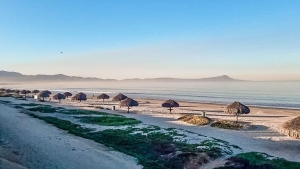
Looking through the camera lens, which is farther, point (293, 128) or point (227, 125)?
point (227, 125)

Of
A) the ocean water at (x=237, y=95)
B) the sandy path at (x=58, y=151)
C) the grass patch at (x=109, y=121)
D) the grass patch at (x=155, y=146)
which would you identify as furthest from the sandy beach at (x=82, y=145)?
the ocean water at (x=237, y=95)

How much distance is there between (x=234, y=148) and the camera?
17.5 meters

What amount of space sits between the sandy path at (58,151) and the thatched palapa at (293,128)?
1279 cm

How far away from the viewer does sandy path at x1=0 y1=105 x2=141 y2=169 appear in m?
14.4

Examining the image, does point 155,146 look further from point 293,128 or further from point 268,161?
point 293,128

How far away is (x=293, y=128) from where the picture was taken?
20609mm

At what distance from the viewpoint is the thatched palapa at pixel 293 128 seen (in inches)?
803

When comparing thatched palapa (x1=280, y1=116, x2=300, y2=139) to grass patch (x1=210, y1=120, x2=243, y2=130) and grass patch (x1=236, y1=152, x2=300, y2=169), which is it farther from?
grass patch (x1=236, y1=152, x2=300, y2=169)

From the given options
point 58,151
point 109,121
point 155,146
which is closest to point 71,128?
point 109,121

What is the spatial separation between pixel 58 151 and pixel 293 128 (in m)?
16.7

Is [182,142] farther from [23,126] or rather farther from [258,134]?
[23,126]

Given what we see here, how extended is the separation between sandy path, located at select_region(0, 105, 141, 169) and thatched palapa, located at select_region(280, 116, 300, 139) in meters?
12.8

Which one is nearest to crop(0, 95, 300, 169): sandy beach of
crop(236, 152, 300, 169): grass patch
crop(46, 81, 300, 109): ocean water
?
crop(236, 152, 300, 169): grass patch

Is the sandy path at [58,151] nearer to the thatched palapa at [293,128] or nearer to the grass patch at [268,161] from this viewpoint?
the grass patch at [268,161]
